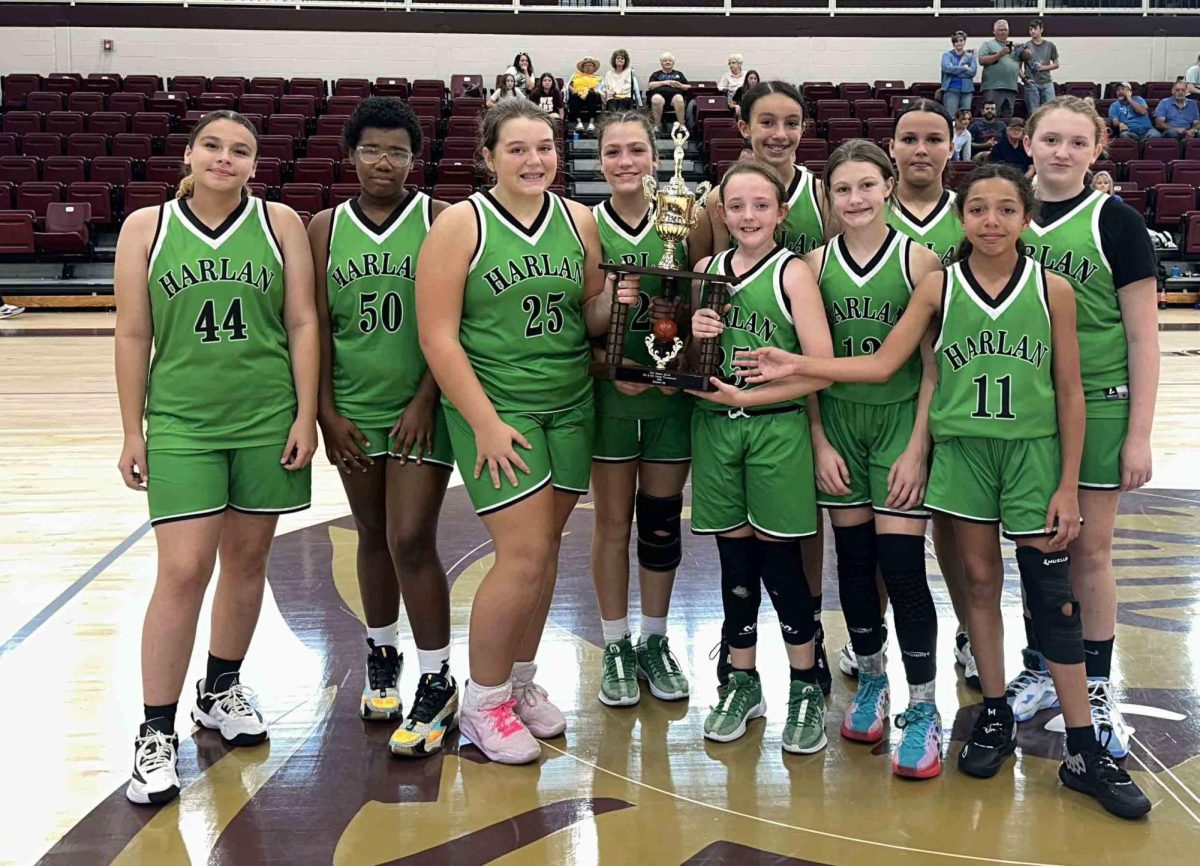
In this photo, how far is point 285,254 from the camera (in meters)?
2.68

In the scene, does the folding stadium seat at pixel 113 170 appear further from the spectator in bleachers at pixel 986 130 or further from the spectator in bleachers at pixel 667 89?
the spectator in bleachers at pixel 986 130

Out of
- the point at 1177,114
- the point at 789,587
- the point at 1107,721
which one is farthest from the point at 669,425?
the point at 1177,114

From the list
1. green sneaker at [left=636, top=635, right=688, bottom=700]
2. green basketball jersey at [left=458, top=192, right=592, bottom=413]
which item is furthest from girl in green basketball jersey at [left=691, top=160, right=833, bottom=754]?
green basketball jersey at [left=458, top=192, right=592, bottom=413]

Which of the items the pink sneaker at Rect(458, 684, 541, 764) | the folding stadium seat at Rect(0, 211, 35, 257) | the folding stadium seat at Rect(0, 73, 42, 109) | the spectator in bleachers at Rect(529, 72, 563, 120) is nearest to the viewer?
the pink sneaker at Rect(458, 684, 541, 764)

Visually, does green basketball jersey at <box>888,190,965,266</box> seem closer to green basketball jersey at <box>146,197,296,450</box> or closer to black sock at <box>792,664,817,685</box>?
black sock at <box>792,664,817,685</box>

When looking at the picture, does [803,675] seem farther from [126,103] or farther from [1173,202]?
[126,103]

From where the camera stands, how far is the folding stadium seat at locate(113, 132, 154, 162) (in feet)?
40.2

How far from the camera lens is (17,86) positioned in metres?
13.8

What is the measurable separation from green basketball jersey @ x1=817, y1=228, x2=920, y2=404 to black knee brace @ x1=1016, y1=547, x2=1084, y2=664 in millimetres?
487

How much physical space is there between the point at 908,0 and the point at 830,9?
120cm

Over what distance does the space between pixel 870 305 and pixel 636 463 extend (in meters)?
0.74

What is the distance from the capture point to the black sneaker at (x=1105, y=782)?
7.73ft

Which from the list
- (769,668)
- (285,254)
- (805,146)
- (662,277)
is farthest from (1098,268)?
(805,146)

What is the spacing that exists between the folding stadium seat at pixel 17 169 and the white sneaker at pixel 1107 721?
39.7 ft
